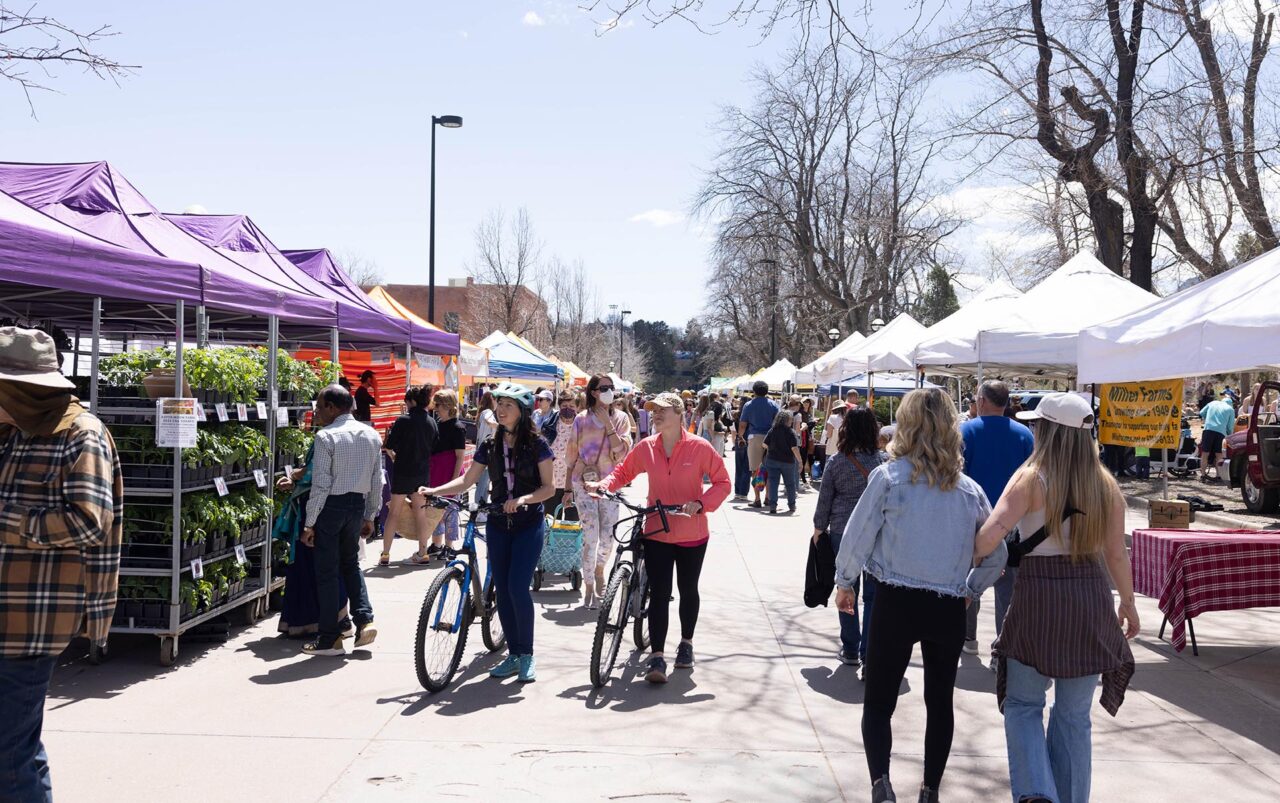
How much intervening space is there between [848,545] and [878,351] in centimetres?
1485

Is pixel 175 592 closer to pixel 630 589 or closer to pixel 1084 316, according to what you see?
pixel 630 589

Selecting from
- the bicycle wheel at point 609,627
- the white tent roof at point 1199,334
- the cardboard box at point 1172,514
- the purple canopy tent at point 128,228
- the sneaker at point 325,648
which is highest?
the purple canopy tent at point 128,228

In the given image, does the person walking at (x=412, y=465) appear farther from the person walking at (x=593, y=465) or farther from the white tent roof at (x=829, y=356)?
the white tent roof at (x=829, y=356)

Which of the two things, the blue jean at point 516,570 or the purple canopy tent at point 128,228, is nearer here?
the blue jean at point 516,570

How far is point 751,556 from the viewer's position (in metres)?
11.9

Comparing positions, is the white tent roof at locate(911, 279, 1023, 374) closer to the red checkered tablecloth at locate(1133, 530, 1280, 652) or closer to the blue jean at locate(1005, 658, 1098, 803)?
the red checkered tablecloth at locate(1133, 530, 1280, 652)

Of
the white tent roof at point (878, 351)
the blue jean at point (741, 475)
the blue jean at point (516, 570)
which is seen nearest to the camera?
the blue jean at point (516, 570)

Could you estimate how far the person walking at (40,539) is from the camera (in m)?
3.24

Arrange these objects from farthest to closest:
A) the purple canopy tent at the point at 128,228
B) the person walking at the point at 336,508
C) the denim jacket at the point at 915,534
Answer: the person walking at the point at 336,508, the purple canopy tent at the point at 128,228, the denim jacket at the point at 915,534

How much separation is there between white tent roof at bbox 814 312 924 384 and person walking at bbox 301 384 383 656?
37.7ft

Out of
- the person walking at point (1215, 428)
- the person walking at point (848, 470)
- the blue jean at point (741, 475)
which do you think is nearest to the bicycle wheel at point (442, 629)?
the person walking at point (848, 470)

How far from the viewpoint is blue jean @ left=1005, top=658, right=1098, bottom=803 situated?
406 cm

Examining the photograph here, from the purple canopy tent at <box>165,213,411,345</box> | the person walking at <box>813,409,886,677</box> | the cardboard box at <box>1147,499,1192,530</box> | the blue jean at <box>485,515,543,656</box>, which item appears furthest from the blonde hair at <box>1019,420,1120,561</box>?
the purple canopy tent at <box>165,213,411,345</box>

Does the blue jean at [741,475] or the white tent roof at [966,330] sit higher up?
the white tent roof at [966,330]
